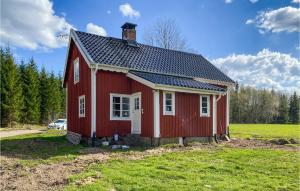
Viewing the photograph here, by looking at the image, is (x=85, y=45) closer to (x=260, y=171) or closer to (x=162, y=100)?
(x=162, y=100)

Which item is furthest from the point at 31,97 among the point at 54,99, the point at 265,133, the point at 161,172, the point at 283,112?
the point at 283,112

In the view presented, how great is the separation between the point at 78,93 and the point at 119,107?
3.26m

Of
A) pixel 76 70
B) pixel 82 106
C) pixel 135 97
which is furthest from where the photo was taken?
pixel 76 70

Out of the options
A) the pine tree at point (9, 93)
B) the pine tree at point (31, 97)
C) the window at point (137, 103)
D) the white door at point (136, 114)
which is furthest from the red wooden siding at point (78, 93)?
the pine tree at point (31, 97)

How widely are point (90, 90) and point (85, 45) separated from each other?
2710 mm

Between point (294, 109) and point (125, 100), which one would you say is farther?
point (294, 109)

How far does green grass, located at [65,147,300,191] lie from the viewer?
6.45 meters


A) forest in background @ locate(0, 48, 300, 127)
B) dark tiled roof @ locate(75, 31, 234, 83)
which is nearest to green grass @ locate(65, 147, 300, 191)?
dark tiled roof @ locate(75, 31, 234, 83)

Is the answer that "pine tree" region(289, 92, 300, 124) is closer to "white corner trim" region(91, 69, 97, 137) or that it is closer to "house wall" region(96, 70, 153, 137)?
"house wall" region(96, 70, 153, 137)

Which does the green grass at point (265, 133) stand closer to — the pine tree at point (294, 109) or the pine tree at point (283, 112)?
the pine tree at point (283, 112)

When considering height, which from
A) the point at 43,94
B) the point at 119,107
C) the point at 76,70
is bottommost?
the point at 119,107

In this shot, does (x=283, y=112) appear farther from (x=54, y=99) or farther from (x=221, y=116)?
(x=221, y=116)

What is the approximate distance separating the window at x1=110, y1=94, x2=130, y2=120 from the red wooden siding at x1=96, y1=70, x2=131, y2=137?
187 millimetres

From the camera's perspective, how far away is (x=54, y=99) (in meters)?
40.3
